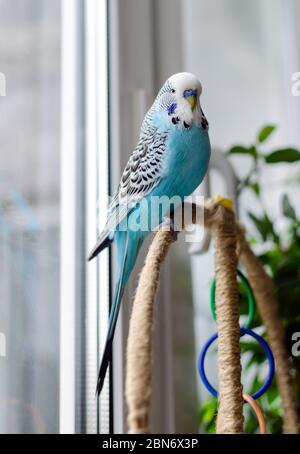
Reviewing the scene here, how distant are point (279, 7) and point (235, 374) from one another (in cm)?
79

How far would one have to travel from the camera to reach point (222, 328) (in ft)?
1.78

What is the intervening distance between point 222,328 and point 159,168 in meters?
0.22

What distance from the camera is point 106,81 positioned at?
1.92ft

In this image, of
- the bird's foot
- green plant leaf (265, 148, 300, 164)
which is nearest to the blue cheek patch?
the bird's foot

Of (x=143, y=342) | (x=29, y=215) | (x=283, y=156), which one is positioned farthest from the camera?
(x=283, y=156)

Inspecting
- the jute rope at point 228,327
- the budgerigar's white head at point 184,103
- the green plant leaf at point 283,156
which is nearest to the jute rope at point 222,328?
the jute rope at point 228,327

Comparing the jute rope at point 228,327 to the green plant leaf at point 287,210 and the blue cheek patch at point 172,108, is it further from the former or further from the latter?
the green plant leaf at point 287,210

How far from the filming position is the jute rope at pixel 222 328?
0.37 m

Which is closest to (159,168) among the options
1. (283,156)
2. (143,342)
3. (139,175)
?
(139,175)

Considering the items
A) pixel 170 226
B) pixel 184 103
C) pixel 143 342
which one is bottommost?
pixel 143 342

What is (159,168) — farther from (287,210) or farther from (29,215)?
(287,210)

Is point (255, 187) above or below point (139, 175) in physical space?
above

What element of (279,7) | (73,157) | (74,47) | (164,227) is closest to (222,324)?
(164,227)

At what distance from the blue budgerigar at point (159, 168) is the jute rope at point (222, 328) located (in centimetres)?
2
